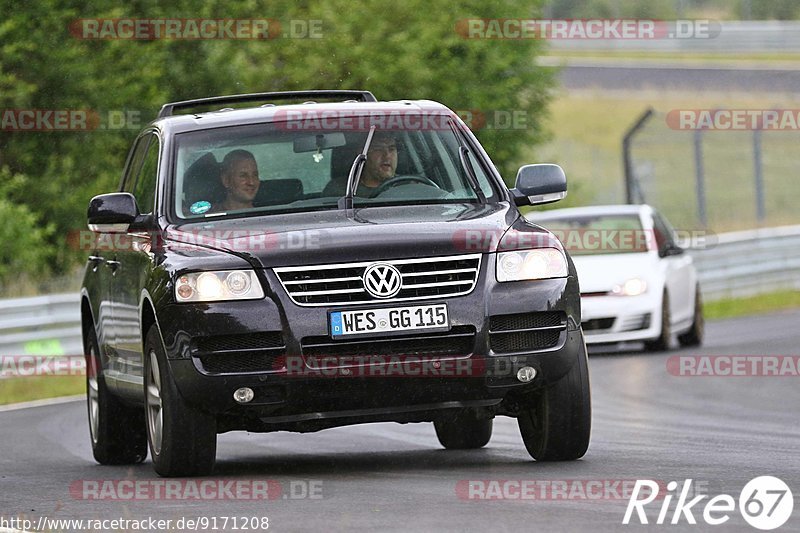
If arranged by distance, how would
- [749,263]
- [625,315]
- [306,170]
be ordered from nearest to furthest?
[306,170]
[625,315]
[749,263]

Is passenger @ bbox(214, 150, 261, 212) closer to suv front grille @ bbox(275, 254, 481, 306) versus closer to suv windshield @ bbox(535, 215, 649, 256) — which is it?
suv front grille @ bbox(275, 254, 481, 306)

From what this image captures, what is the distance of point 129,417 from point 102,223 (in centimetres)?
177

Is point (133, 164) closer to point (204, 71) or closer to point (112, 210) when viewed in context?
point (112, 210)

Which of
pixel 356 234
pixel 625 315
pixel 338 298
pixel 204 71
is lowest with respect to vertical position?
pixel 625 315

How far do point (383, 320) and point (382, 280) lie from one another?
186mm

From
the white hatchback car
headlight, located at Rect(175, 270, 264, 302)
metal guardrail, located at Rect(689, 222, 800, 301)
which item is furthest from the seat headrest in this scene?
metal guardrail, located at Rect(689, 222, 800, 301)

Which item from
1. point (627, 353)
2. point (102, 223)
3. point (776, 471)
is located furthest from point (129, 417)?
point (627, 353)

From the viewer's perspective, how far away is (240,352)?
8.87 m

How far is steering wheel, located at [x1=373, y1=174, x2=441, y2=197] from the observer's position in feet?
32.9

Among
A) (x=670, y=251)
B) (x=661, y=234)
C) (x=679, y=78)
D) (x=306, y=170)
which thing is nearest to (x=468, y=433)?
(x=306, y=170)

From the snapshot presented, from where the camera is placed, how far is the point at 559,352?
912 cm

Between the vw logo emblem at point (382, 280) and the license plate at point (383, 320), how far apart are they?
0.08 meters

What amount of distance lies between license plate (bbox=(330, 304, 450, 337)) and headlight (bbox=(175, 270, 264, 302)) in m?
0.39

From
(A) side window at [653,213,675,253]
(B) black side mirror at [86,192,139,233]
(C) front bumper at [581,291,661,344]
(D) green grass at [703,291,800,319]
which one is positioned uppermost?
(B) black side mirror at [86,192,139,233]
